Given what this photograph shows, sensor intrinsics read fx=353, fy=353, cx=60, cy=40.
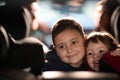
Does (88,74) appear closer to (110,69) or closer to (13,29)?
(110,69)

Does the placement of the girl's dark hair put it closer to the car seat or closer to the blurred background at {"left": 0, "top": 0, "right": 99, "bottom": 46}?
the blurred background at {"left": 0, "top": 0, "right": 99, "bottom": 46}

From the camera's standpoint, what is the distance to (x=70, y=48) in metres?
1.72

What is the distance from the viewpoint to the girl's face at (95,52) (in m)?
1.67

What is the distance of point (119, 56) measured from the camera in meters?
1.46

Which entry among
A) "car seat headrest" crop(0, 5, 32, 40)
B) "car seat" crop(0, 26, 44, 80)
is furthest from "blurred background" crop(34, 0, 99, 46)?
"car seat" crop(0, 26, 44, 80)

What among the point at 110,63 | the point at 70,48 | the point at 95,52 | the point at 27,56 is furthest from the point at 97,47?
the point at 27,56

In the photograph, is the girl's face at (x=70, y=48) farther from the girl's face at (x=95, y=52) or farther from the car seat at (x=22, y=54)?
the car seat at (x=22, y=54)

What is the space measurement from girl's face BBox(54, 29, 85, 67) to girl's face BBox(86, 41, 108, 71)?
1.8 inches

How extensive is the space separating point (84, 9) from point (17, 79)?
0.86m

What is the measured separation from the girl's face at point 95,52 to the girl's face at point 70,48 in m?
0.05

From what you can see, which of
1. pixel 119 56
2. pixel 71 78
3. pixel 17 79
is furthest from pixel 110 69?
pixel 17 79

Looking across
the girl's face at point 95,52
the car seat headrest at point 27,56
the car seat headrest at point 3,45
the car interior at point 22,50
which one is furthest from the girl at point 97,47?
the car seat headrest at point 3,45

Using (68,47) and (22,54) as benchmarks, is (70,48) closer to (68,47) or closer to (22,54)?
(68,47)

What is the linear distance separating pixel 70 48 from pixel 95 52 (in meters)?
0.12
